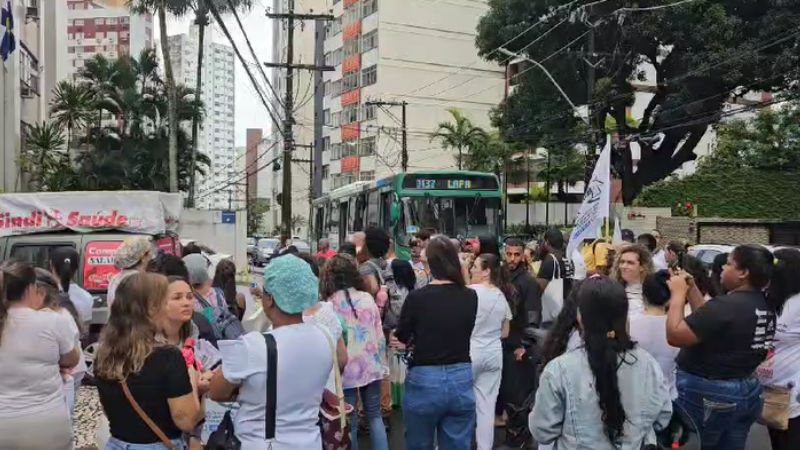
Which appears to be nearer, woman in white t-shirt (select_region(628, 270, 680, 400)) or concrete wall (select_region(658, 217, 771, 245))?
woman in white t-shirt (select_region(628, 270, 680, 400))

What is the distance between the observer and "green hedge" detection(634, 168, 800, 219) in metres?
38.1

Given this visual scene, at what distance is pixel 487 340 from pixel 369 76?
5856 centimetres

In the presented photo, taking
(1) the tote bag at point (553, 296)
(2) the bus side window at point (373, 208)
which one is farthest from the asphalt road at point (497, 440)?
(2) the bus side window at point (373, 208)

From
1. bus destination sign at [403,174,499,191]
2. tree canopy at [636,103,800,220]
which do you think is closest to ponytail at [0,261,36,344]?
bus destination sign at [403,174,499,191]

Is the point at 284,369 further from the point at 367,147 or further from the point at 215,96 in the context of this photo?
the point at 215,96

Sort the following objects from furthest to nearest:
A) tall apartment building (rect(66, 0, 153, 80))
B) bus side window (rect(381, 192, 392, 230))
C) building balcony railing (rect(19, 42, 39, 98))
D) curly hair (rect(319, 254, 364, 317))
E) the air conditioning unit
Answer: tall apartment building (rect(66, 0, 153, 80)), the air conditioning unit, building balcony railing (rect(19, 42, 39, 98)), bus side window (rect(381, 192, 392, 230)), curly hair (rect(319, 254, 364, 317))

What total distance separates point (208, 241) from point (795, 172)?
28.0 meters

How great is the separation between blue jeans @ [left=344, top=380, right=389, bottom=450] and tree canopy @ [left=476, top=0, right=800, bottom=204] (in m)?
21.4

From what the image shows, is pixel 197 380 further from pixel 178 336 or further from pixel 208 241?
pixel 208 241

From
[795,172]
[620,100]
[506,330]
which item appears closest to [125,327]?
[506,330]

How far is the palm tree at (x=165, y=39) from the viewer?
3322 cm

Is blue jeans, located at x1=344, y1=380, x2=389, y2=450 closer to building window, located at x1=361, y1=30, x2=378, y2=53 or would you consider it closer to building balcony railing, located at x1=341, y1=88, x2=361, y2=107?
building window, located at x1=361, y1=30, x2=378, y2=53

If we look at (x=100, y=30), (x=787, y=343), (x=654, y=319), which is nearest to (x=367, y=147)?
(x=787, y=343)

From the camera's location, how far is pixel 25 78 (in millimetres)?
33312
